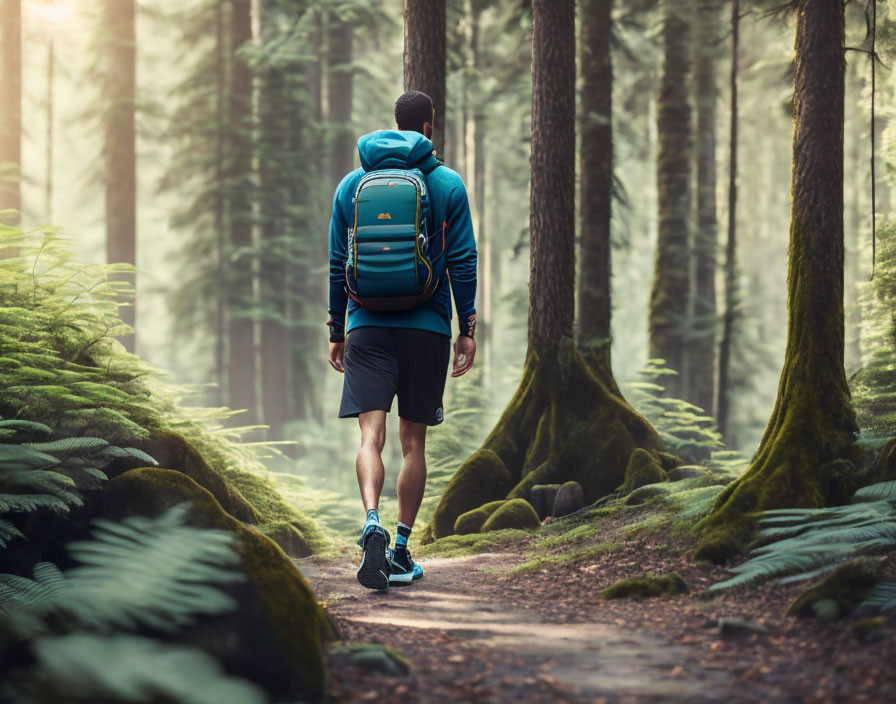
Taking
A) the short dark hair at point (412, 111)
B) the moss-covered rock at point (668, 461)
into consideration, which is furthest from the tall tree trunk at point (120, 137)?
the short dark hair at point (412, 111)

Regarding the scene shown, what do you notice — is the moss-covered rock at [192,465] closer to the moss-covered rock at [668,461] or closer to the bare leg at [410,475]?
the bare leg at [410,475]

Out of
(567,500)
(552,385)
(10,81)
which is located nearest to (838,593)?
(567,500)

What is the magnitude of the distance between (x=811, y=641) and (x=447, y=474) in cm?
880

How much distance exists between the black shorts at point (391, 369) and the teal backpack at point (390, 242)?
294 millimetres

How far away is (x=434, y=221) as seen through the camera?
5.30 meters

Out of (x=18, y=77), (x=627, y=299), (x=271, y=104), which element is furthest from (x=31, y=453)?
(x=627, y=299)

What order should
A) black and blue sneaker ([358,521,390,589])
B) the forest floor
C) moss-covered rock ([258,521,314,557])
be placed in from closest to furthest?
the forest floor → black and blue sneaker ([358,521,390,589]) → moss-covered rock ([258,521,314,557])

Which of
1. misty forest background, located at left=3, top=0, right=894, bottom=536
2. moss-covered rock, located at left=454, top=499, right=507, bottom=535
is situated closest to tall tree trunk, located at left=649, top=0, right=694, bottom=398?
misty forest background, located at left=3, top=0, right=894, bottom=536

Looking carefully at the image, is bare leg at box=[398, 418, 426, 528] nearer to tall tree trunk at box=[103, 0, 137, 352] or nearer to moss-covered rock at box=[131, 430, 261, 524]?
moss-covered rock at box=[131, 430, 261, 524]

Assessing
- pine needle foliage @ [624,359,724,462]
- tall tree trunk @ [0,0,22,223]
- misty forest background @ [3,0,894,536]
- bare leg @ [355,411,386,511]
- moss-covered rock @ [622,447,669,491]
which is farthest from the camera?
misty forest background @ [3,0,894,536]

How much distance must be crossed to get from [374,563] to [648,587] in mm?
1655

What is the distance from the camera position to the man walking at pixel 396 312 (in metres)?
5.00

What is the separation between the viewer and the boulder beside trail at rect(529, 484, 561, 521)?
880 cm

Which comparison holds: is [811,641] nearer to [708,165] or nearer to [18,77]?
[18,77]
